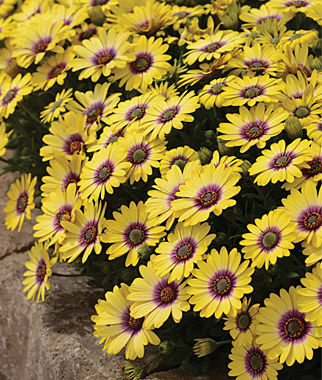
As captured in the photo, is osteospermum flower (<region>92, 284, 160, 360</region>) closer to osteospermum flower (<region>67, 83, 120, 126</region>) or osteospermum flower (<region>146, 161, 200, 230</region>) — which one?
osteospermum flower (<region>146, 161, 200, 230</region>)

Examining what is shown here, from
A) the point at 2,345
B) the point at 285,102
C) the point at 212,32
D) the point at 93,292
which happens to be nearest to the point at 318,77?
the point at 285,102

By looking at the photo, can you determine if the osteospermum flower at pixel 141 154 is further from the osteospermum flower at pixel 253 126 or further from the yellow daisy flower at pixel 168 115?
the osteospermum flower at pixel 253 126

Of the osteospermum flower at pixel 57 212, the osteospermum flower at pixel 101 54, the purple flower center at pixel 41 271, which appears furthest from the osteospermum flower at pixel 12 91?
the purple flower center at pixel 41 271

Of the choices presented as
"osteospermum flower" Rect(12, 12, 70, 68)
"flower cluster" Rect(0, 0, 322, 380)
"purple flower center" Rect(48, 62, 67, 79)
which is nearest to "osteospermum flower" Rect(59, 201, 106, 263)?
"flower cluster" Rect(0, 0, 322, 380)

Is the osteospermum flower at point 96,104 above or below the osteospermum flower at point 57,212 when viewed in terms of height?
above

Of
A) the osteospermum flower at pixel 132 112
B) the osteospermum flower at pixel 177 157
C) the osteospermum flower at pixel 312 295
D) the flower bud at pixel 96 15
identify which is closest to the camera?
the osteospermum flower at pixel 312 295

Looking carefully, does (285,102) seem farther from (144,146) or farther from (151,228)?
(151,228)

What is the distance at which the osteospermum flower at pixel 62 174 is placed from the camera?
1.92 meters

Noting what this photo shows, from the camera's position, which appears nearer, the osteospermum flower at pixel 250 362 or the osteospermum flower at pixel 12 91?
the osteospermum flower at pixel 250 362

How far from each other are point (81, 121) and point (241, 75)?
61cm

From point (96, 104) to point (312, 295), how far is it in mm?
1102

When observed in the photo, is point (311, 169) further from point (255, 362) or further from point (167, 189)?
point (255, 362)

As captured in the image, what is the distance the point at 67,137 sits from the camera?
6.66ft

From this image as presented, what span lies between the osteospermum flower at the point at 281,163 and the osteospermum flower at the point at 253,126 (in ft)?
0.16
